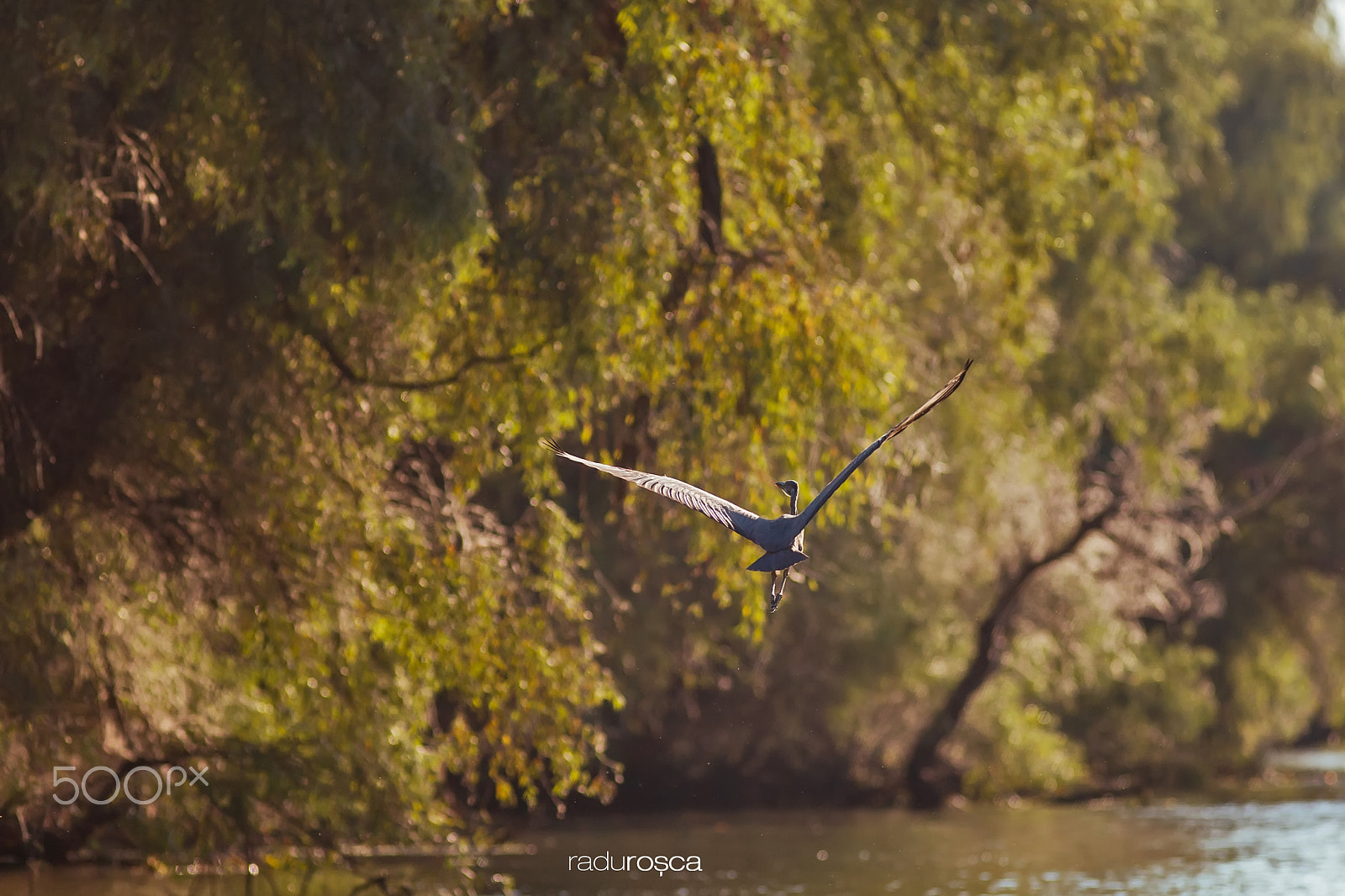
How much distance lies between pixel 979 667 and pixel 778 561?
48.1 ft

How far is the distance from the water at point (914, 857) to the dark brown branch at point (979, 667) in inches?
20.9

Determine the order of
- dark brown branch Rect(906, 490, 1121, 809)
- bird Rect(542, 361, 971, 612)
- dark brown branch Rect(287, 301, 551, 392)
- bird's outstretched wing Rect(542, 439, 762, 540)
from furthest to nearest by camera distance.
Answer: dark brown branch Rect(906, 490, 1121, 809) → dark brown branch Rect(287, 301, 551, 392) → bird's outstretched wing Rect(542, 439, 762, 540) → bird Rect(542, 361, 971, 612)

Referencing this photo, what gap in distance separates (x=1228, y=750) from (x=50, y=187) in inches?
794

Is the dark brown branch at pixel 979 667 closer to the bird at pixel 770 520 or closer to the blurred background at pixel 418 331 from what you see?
the blurred background at pixel 418 331

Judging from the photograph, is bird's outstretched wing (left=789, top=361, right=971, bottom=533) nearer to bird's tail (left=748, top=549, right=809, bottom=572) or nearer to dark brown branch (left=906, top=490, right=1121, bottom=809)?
bird's tail (left=748, top=549, right=809, bottom=572)

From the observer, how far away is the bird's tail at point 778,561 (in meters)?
5.80

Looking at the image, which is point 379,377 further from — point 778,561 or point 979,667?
point 979,667

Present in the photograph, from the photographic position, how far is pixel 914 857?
16000 millimetres

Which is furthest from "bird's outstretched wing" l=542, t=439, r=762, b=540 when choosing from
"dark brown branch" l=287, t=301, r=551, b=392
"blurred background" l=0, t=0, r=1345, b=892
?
"dark brown branch" l=287, t=301, r=551, b=392

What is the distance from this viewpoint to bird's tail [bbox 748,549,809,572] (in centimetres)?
580

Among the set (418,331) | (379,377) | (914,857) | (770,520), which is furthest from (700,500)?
(914,857)

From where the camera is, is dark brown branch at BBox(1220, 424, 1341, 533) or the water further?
dark brown branch at BBox(1220, 424, 1341, 533)

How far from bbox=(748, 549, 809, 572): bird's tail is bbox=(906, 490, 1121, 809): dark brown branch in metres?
14.6

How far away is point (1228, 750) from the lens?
78.9 feet
